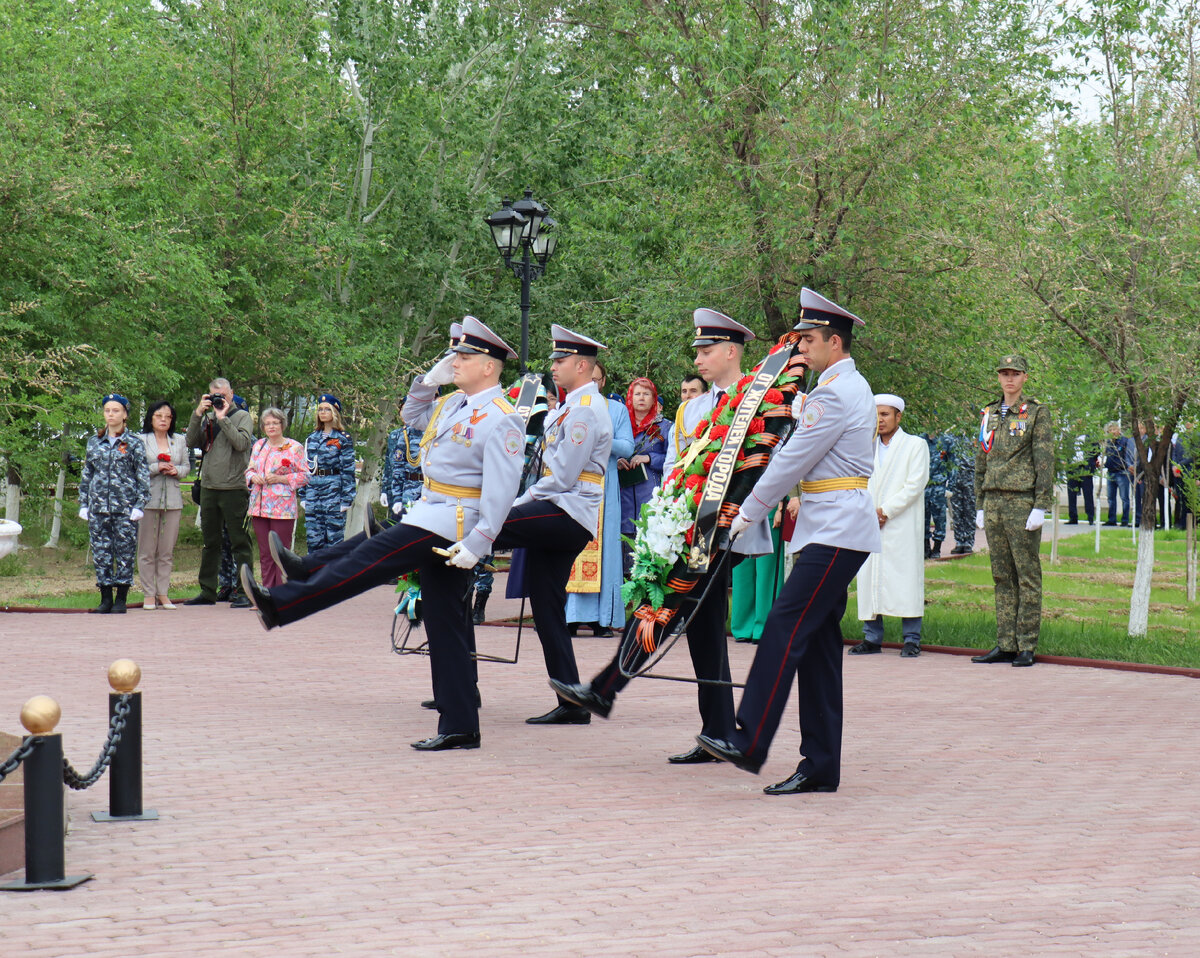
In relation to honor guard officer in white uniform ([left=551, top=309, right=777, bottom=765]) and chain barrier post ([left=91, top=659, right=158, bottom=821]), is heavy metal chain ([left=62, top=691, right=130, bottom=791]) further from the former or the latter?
honor guard officer in white uniform ([left=551, top=309, right=777, bottom=765])

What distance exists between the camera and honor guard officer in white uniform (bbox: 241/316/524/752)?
7219mm

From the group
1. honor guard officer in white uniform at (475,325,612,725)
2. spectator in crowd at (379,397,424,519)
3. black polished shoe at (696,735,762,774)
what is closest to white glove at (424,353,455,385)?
honor guard officer in white uniform at (475,325,612,725)

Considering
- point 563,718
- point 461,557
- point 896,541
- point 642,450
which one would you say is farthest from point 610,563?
point 461,557

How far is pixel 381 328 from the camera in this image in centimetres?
2383

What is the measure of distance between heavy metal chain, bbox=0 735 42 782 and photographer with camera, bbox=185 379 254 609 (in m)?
10.2

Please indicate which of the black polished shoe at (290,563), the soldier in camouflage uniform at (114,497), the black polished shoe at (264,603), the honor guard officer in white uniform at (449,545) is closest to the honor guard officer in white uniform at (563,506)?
the honor guard officer in white uniform at (449,545)

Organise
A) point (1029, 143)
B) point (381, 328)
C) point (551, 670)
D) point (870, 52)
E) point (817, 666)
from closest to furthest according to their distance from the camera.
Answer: point (817, 666)
point (551, 670)
point (870, 52)
point (1029, 143)
point (381, 328)

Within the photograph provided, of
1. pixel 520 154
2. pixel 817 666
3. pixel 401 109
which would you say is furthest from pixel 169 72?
pixel 817 666

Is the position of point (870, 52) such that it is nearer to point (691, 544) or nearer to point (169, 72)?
point (691, 544)

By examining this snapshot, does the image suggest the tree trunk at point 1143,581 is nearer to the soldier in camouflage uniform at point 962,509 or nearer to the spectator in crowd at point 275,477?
the spectator in crowd at point 275,477

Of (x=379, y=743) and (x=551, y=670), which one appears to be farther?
(x=551, y=670)

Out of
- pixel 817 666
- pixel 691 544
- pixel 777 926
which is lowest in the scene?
pixel 777 926

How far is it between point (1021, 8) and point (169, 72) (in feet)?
43.0

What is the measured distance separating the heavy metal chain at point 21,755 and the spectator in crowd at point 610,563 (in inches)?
302
